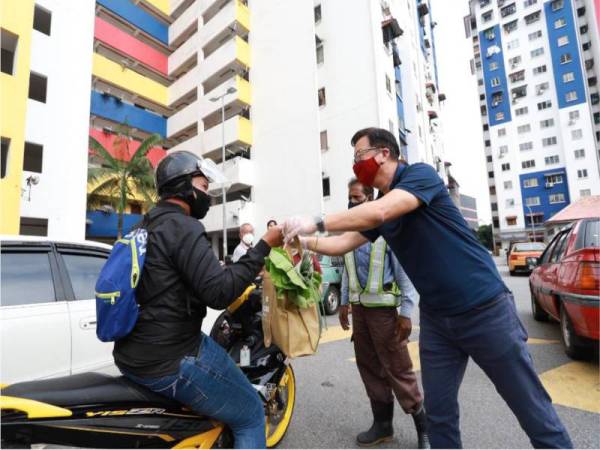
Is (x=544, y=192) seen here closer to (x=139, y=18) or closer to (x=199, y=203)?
(x=139, y=18)

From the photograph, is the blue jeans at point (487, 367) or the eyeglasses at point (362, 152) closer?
the blue jeans at point (487, 367)

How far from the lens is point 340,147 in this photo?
19969 millimetres

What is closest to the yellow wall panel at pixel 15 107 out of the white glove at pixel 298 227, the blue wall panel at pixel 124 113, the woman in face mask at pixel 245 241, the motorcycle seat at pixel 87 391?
the blue wall panel at pixel 124 113

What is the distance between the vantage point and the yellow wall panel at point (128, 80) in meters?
21.5

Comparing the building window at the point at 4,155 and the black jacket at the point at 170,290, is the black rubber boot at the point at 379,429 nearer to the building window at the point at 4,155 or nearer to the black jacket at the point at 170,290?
the black jacket at the point at 170,290

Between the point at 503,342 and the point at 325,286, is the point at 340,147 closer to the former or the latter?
the point at 325,286

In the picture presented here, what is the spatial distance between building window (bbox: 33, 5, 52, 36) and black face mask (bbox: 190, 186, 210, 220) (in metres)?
18.3

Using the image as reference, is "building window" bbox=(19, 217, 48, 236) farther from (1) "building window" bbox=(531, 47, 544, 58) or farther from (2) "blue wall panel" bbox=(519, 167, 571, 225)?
(1) "building window" bbox=(531, 47, 544, 58)

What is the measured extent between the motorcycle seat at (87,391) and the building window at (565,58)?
63073 mm

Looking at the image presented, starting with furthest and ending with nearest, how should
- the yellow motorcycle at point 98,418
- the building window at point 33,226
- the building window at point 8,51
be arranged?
1. the building window at point 33,226
2. the building window at point 8,51
3. the yellow motorcycle at point 98,418

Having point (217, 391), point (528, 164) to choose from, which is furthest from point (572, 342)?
point (528, 164)

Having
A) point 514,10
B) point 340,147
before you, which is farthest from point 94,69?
point 514,10

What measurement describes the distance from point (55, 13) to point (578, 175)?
55577 millimetres

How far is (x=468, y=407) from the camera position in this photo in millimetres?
3240
